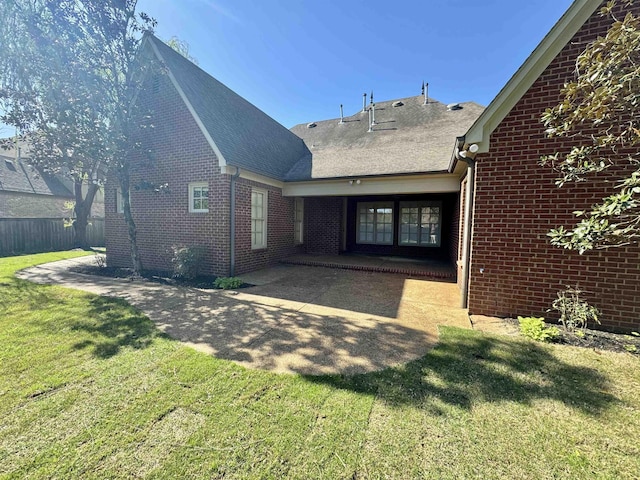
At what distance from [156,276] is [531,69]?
32.9 ft

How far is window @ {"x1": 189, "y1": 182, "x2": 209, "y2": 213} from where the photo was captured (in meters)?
8.05

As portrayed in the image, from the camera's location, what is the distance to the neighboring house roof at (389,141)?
8.58 meters

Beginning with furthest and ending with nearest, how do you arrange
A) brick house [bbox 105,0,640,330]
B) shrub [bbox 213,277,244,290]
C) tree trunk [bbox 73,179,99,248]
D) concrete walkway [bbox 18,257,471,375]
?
tree trunk [bbox 73,179,99,248], shrub [bbox 213,277,244,290], brick house [bbox 105,0,640,330], concrete walkway [bbox 18,257,471,375]

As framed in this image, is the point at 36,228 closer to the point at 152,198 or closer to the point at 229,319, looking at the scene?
the point at 152,198

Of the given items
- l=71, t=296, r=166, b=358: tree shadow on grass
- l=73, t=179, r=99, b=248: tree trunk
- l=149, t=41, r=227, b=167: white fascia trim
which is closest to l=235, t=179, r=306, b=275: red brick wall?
l=149, t=41, r=227, b=167: white fascia trim

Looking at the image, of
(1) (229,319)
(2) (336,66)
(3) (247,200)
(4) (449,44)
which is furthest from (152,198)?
(4) (449,44)

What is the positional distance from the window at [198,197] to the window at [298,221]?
4.20 m

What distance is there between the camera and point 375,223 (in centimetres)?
1256

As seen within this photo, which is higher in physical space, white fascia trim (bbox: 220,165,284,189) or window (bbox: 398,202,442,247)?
white fascia trim (bbox: 220,165,284,189)

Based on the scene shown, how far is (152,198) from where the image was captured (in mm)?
8766

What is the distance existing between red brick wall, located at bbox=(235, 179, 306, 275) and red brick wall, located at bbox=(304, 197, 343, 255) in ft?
2.36

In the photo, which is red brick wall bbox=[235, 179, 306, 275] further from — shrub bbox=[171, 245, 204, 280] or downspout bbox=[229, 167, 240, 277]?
shrub bbox=[171, 245, 204, 280]

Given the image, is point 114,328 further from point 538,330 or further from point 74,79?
point 74,79

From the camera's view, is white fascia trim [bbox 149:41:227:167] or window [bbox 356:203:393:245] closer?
white fascia trim [bbox 149:41:227:167]
